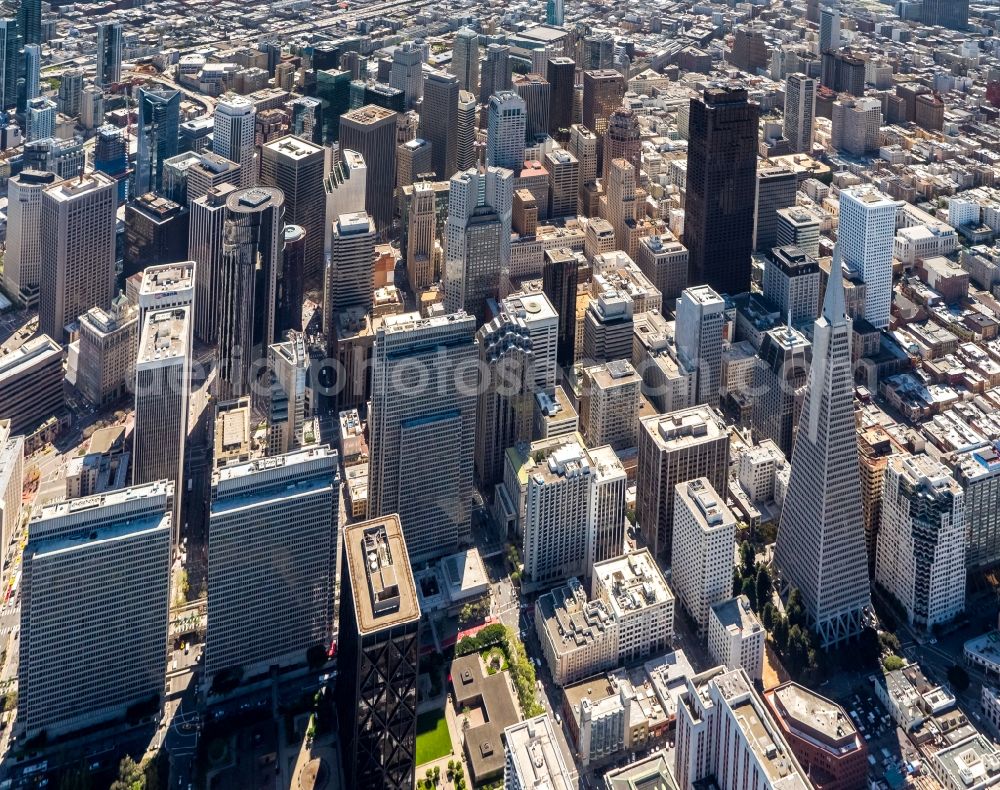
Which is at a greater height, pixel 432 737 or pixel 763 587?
pixel 763 587

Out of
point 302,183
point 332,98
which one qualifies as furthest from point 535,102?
point 302,183

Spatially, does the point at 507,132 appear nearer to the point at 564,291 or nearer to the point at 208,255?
the point at 564,291

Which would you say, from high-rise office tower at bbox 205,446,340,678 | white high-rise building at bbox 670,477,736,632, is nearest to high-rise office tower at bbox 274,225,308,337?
high-rise office tower at bbox 205,446,340,678

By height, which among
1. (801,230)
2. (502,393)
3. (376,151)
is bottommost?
(502,393)

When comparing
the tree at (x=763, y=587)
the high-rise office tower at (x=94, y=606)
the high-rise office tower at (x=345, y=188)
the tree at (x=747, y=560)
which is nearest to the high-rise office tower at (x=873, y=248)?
the tree at (x=747, y=560)

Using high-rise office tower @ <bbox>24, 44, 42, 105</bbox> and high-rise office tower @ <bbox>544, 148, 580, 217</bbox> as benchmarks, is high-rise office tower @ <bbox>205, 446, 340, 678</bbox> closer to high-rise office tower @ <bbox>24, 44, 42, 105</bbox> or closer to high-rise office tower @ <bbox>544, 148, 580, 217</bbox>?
high-rise office tower @ <bbox>544, 148, 580, 217</bbox>

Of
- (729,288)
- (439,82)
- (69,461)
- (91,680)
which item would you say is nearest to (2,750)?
(91,680)
